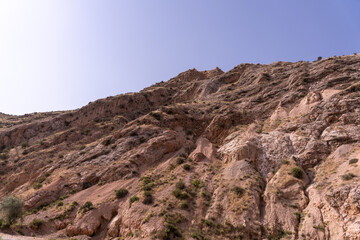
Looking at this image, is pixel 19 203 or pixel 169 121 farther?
pixel 169 121

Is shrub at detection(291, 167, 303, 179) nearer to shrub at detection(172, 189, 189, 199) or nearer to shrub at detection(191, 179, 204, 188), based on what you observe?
shrub at detection(191, 179, 204, 188)

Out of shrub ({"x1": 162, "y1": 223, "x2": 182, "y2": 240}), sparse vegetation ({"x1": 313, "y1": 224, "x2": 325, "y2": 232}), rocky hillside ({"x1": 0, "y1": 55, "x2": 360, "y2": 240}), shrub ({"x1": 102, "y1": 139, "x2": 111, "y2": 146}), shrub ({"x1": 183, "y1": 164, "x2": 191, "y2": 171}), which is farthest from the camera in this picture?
shrub ({"x1": 102, "y1": 139, "x2": 111, "y2": 146})

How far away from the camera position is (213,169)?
27.7 metres

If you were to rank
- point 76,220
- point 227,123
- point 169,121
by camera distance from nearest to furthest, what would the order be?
1. point 76,220
2. point 227,123
3. point 169,121

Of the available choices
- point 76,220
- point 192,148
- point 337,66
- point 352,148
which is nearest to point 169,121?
point 192,148

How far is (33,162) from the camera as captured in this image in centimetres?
3362

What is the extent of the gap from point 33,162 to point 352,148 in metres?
42.6

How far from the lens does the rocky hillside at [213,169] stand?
1859cm

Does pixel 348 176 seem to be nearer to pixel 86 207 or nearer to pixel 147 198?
pixel 147 198

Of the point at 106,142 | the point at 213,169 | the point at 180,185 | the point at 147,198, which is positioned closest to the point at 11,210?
the point at 147,198

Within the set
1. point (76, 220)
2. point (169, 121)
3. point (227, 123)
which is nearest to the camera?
point (76, 220)

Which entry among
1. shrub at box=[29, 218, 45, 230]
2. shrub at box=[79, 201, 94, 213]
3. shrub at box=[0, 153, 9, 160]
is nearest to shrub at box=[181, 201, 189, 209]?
shrub at box=[79, 201, 94, 213]

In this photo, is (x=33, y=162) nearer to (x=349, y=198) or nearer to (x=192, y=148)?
(x=192, y=148)

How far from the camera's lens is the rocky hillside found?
18594mm
